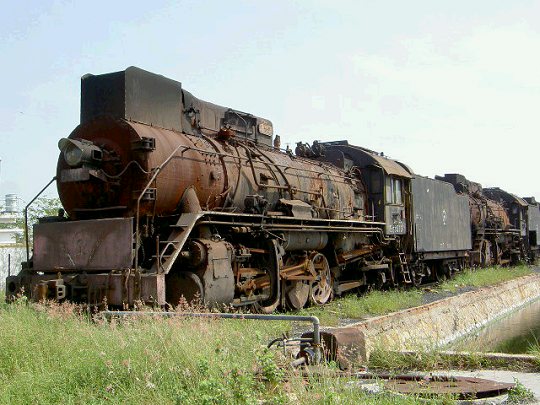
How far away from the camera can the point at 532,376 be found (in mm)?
6410

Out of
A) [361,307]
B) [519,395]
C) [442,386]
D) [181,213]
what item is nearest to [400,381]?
[442,386]

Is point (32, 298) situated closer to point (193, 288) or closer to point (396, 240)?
point (193, 288)

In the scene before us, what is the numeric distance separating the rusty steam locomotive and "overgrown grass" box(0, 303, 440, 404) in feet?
5.94

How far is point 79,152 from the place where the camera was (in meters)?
9.17

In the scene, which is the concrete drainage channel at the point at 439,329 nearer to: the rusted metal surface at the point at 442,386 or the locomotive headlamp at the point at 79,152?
the rusted metal surface at the point at 442,386

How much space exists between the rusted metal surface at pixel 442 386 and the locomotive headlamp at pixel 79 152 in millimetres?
5406

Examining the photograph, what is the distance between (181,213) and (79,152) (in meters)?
1.82

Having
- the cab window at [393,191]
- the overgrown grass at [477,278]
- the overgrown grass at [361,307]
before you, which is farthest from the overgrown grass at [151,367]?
the overgrown grass at [477,278]

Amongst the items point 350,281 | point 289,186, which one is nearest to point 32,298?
point 289,186

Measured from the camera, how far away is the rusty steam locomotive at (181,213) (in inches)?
351

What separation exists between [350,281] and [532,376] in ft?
30.5

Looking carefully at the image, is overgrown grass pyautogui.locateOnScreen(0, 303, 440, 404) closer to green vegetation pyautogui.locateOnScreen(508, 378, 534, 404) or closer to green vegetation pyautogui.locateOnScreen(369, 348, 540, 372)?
green vegetation pyautogui.locateOnScreen(508, 378, 534, 404)

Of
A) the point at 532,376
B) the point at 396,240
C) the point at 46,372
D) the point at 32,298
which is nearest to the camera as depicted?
the point at 46,372

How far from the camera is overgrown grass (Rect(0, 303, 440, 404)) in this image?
4.84 metres
